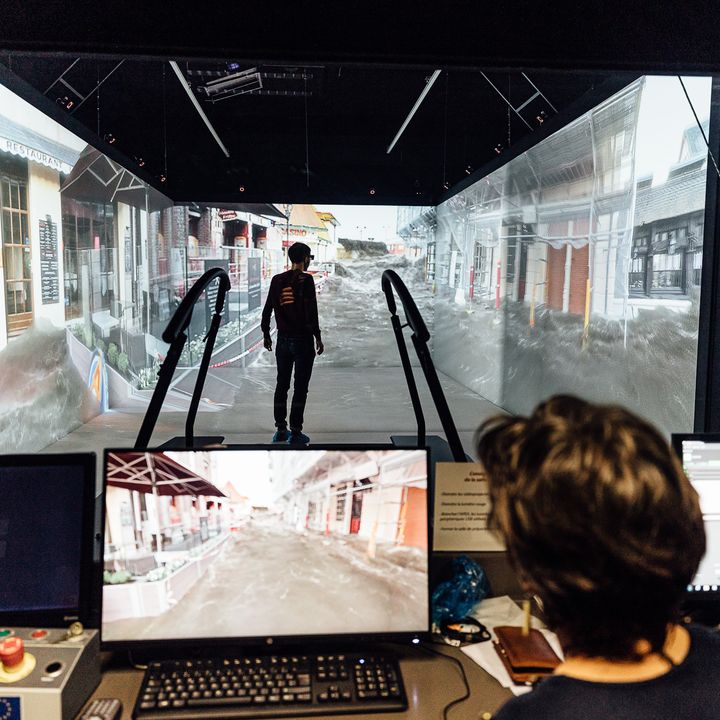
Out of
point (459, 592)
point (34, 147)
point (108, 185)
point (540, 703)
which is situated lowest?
point (459, 592)

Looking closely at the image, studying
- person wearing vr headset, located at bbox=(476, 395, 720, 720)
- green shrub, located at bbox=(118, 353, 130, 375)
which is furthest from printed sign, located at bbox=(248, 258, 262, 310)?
person wearing vr headset, located at bbox=(476, 395, 720, 720)

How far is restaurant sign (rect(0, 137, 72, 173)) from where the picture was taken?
14.0ft

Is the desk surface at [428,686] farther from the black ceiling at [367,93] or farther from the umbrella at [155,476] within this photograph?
the black ceiling at [367,93]

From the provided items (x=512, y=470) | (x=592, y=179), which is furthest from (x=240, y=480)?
(x=592, y=179)

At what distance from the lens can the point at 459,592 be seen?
4.99 ft

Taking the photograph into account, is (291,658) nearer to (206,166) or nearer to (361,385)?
(361,385)

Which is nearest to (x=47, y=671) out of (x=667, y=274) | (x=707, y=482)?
(x=707, y=482)

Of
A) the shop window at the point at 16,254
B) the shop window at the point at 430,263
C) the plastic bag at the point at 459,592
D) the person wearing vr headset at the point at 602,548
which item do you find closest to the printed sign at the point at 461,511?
the plastic bag at the point at 459,592

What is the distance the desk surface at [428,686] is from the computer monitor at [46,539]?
0.48ft

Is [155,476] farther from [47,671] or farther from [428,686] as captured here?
[428,686]

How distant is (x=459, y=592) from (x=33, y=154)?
14.3 feet

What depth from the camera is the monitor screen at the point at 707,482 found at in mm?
1489

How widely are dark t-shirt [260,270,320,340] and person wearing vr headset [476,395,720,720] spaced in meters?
4.62

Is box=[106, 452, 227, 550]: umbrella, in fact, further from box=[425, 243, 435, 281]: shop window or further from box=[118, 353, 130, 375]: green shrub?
box=[118, 353, 130, 375]: green shrub
